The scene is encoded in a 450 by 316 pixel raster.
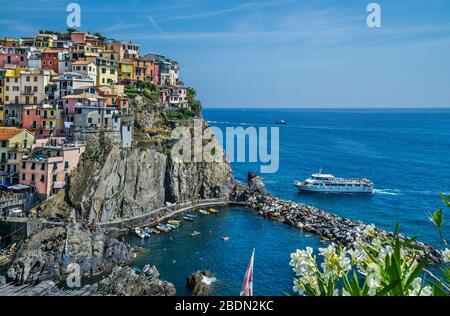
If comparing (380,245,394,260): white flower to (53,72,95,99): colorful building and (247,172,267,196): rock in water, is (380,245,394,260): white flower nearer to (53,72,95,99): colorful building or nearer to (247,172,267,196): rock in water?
(53,72,95,99): colorful building

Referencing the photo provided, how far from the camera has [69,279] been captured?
96.2 ft

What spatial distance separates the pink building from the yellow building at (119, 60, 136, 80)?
58.8 ft

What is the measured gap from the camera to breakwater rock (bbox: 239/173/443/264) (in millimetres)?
38250

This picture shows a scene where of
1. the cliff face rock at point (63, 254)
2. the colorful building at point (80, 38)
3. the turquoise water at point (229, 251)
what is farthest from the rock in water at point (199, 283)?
the colorful building at point (80, 38)

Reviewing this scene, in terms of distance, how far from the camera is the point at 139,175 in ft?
143

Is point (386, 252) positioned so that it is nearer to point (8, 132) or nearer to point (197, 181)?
point (8, 132)

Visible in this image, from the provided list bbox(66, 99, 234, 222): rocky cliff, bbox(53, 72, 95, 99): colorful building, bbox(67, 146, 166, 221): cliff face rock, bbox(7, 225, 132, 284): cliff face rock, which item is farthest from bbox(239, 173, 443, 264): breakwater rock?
bbox(53, 72, 95, 99): colorful building

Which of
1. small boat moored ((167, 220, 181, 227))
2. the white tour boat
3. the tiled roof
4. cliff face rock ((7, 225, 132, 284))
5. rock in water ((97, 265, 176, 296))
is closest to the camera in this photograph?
rock in water ((97, 265, 176, 296))

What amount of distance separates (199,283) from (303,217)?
1841cm

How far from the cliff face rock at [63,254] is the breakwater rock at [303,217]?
16.4 meters

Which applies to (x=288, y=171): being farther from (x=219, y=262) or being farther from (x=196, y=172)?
(x=219, y=262)

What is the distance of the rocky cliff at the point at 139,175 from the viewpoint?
3875 cm

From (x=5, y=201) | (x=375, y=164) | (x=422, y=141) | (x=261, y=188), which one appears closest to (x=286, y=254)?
(x=261, y=188)

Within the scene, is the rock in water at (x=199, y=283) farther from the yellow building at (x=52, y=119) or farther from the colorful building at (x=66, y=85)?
the colorful building at (x=66, y=85)
